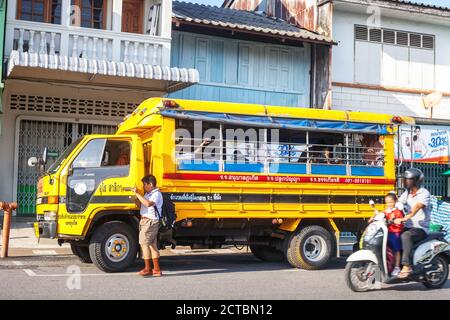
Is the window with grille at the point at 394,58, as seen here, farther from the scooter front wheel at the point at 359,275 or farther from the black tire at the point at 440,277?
the scooter front wheel at the point at 359,275

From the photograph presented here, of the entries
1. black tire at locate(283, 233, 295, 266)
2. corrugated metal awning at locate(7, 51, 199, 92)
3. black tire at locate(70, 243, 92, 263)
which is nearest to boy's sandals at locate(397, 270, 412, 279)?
black tire at locate(283, 233, 295, 266)

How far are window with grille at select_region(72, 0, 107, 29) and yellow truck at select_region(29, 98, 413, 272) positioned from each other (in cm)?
480

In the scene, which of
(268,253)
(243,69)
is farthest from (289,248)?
(243,69)

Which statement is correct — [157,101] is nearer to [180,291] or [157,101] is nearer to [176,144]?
[176,144]

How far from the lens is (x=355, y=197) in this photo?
10.7 meters

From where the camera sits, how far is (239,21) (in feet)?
56.9

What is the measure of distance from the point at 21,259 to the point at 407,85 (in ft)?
40.1

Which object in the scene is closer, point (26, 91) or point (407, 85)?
point (26, 91)

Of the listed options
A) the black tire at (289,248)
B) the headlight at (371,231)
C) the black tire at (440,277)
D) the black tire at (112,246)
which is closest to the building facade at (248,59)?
the black tire at (289,248)

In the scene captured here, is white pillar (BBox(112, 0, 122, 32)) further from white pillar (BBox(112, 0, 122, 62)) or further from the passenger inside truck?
the passenger inside truck

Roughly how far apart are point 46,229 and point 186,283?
7.96ft

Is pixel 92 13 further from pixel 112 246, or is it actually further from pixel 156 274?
pixel 156 274

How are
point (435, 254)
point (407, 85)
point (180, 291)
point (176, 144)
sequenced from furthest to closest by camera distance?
point (407, 85) → point (176, 144) → point (435, 254) → point (180, 291)
